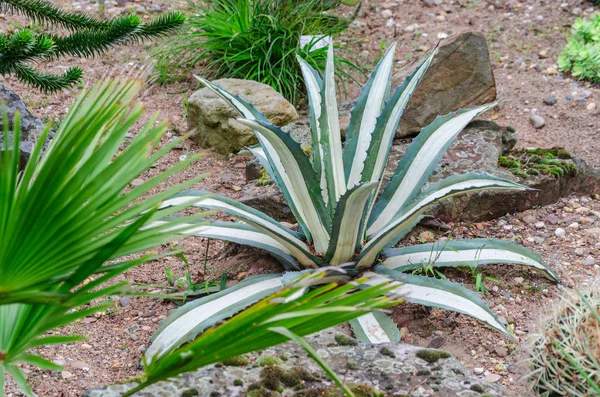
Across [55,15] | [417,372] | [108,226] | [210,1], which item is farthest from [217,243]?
[210,1]

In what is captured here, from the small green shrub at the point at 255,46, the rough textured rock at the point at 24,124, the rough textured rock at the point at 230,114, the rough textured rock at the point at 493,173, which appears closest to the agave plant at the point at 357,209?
the rough textured rock at the point at 493,173

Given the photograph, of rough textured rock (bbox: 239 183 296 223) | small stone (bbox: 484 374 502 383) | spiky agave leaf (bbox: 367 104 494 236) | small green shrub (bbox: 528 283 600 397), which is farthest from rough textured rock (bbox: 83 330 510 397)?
rough textured rock (bbox: 239 183 296 223)

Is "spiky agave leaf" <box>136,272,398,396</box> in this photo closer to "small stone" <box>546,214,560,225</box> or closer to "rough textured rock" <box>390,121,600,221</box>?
"rough textured rock" <box>390,121,600,221</box>

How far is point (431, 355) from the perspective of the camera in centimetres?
200

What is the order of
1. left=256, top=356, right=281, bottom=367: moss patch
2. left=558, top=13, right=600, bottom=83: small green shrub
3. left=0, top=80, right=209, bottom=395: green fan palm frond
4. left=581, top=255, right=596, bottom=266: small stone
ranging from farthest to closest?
left=558, top=13, right=600, bottom=83: small green shrub < left=581, top=255, right=596, bottom=266: small stone < left=256, top=356, right=281, bottom=367: moss patch < left=0, top=80, right=209, bottom=395: green fan palm frond

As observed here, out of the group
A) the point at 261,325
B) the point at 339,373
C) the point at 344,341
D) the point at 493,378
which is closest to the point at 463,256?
the point at 493,378

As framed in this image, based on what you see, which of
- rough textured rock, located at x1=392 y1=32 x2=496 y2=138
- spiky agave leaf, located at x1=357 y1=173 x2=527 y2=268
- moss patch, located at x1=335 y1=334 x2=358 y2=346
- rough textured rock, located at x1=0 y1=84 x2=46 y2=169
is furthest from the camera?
rough textured rock, located at x1=392 y1=32 x2=496 y2=138

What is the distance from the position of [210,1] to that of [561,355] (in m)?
4.46

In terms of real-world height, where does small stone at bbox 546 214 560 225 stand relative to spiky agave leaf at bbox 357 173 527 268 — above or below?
below

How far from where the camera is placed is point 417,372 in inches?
76.8

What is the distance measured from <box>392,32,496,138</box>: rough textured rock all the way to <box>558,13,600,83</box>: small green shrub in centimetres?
140

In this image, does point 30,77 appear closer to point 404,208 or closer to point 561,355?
point 404,208

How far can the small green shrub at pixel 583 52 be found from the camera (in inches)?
204

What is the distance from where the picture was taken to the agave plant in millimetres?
2600
